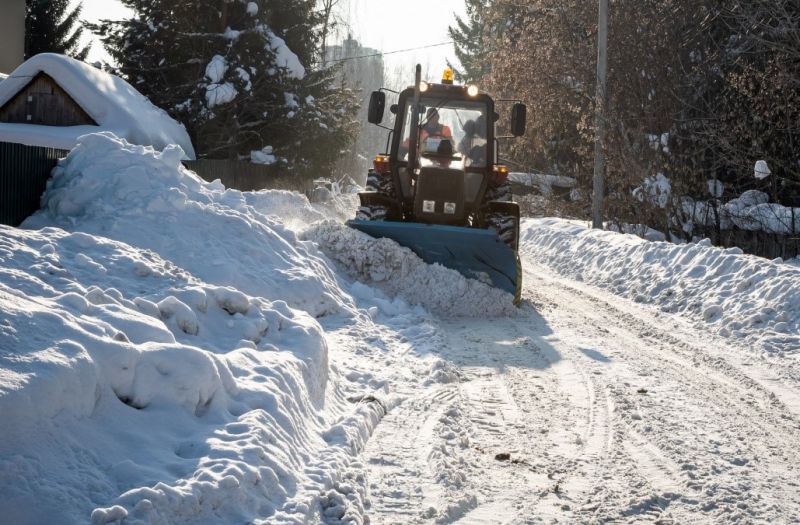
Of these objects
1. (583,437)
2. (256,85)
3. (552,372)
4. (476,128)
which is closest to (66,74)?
(256,85)

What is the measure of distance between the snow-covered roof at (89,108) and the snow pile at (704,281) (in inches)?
478

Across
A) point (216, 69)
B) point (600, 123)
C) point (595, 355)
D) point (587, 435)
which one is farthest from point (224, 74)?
point (587, 435)

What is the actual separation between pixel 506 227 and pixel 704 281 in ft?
8.93

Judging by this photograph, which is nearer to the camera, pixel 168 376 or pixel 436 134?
pixel 168 376

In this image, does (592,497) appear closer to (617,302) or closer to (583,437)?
(583,437)

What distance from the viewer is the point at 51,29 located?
118 ft

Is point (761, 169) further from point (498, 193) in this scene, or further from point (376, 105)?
point (376, 105)

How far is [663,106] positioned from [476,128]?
923 centimetres

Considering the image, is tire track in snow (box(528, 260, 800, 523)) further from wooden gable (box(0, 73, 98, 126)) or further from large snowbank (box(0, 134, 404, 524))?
wooden gable (box(0, 73, 98, 126))

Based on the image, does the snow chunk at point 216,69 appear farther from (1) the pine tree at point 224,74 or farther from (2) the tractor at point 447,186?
(2) the tractor at point 447,186

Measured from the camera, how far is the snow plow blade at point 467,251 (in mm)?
10680

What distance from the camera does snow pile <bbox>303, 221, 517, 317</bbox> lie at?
10484mm

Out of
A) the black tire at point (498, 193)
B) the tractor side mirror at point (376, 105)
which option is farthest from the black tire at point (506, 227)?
the tractor side mirror at point (376, 105)

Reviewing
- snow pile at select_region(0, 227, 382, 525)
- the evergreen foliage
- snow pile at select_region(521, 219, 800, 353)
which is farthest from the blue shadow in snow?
the evergreen foliage
